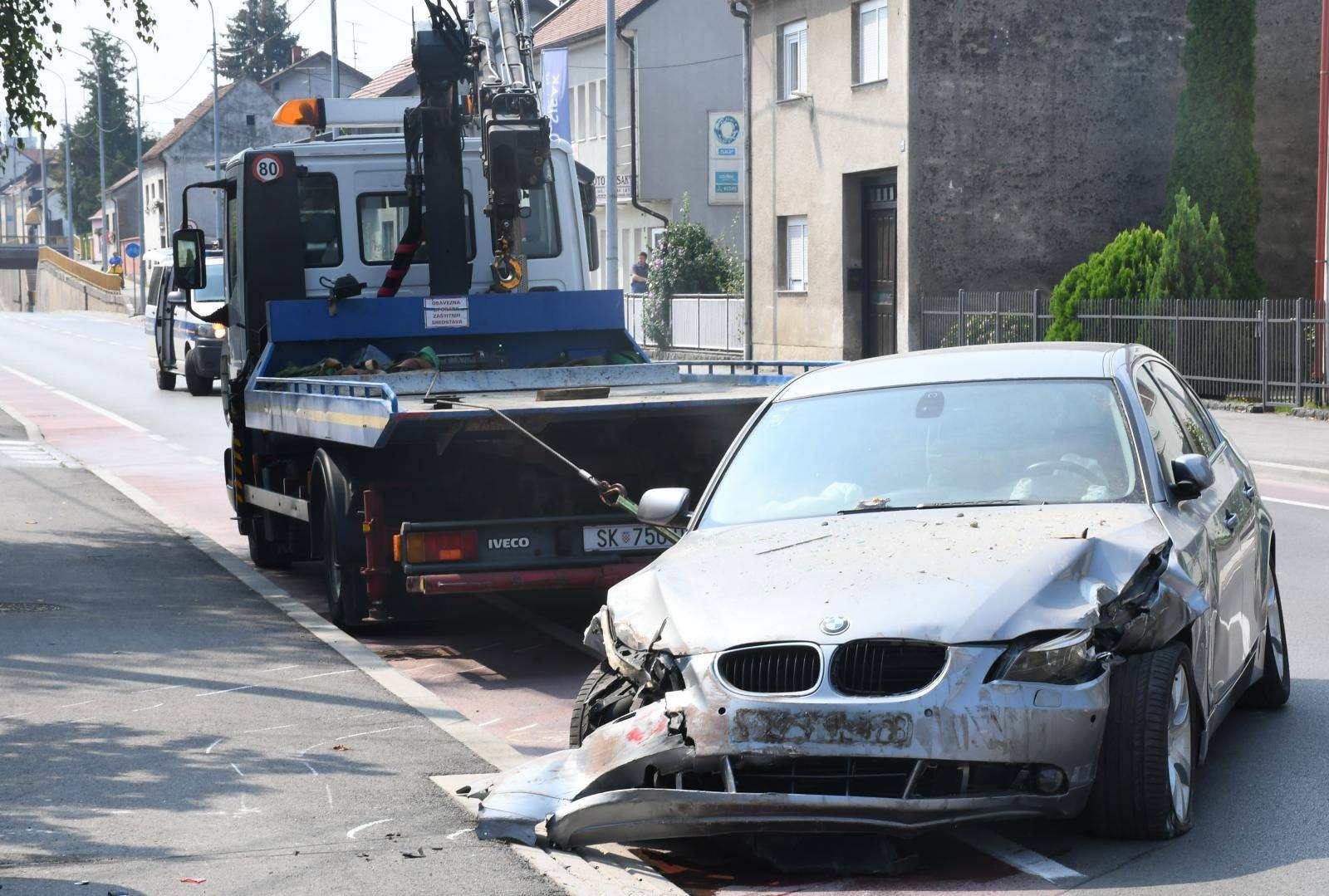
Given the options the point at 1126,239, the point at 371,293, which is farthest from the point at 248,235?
the point at 1126,239

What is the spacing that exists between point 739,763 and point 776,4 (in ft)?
103

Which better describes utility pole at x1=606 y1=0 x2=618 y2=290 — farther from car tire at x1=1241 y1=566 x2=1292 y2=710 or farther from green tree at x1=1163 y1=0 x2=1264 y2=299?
car tire at x1=1241 y1=566 x2=1292 y2=710

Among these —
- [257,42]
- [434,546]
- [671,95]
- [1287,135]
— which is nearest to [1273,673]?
[434,546]

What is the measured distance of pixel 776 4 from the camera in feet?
115

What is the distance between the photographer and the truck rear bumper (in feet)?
28.7

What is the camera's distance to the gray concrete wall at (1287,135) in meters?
32.2

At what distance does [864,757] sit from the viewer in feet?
16.3

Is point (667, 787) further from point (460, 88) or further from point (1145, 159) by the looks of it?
point (1145, 159)

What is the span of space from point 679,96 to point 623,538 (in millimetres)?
43396

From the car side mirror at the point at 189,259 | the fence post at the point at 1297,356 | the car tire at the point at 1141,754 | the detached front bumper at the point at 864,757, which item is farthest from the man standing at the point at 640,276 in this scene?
the detached front bumper at the point at 864,757

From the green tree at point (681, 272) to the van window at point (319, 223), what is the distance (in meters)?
29.2

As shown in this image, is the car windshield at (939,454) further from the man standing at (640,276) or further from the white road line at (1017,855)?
the man standing at (640,276)

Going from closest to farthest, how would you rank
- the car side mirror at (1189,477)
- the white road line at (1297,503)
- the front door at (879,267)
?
the car side mirror at (1189,477) < the white road line at (1297,503) < the front door at (879,267)

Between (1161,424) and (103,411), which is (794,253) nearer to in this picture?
(103,411)
